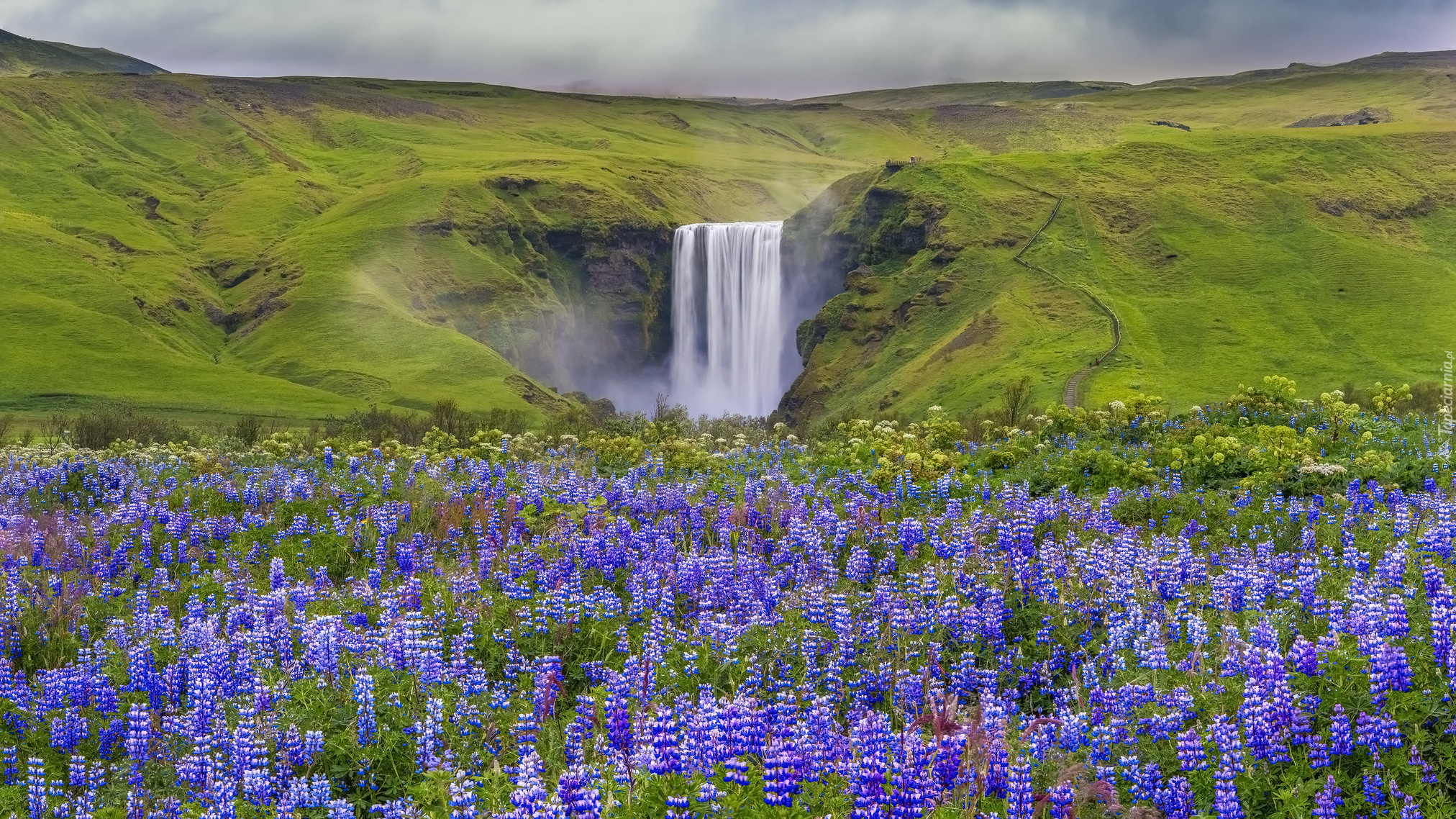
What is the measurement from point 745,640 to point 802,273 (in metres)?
110

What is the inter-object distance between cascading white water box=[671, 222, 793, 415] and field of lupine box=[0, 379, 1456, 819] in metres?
100

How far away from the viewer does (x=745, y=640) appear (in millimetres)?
8039

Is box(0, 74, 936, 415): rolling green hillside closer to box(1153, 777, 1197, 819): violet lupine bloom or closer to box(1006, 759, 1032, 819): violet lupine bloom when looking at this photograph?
box(1153, 777, 1197, 819): violet lupine bloom

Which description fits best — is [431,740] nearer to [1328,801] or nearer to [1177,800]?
[1177,800]

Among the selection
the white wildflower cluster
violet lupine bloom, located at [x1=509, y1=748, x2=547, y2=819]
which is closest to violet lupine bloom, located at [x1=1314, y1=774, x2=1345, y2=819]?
violet lupine bloom, located at [x1=509, y1=748, x2=547, y2=819]

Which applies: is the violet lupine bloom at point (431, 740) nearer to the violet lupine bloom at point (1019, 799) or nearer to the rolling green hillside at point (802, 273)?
the violet lupine bloom at point (1019, 799)

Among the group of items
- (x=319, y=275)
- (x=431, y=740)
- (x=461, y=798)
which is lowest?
(x=431, y=740)

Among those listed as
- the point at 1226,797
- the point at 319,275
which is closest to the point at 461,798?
the point at 1226,797

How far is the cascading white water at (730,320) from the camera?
117812 millimetres

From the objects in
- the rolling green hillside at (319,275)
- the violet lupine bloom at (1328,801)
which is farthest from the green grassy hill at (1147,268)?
the violet lupine bloom at (1328,801)

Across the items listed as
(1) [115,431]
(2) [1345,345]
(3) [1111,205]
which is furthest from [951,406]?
(1) [115,431]

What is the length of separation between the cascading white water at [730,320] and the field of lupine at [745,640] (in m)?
100

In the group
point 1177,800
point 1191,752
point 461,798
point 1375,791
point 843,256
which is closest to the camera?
point 461,798

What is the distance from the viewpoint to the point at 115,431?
40.2 m
